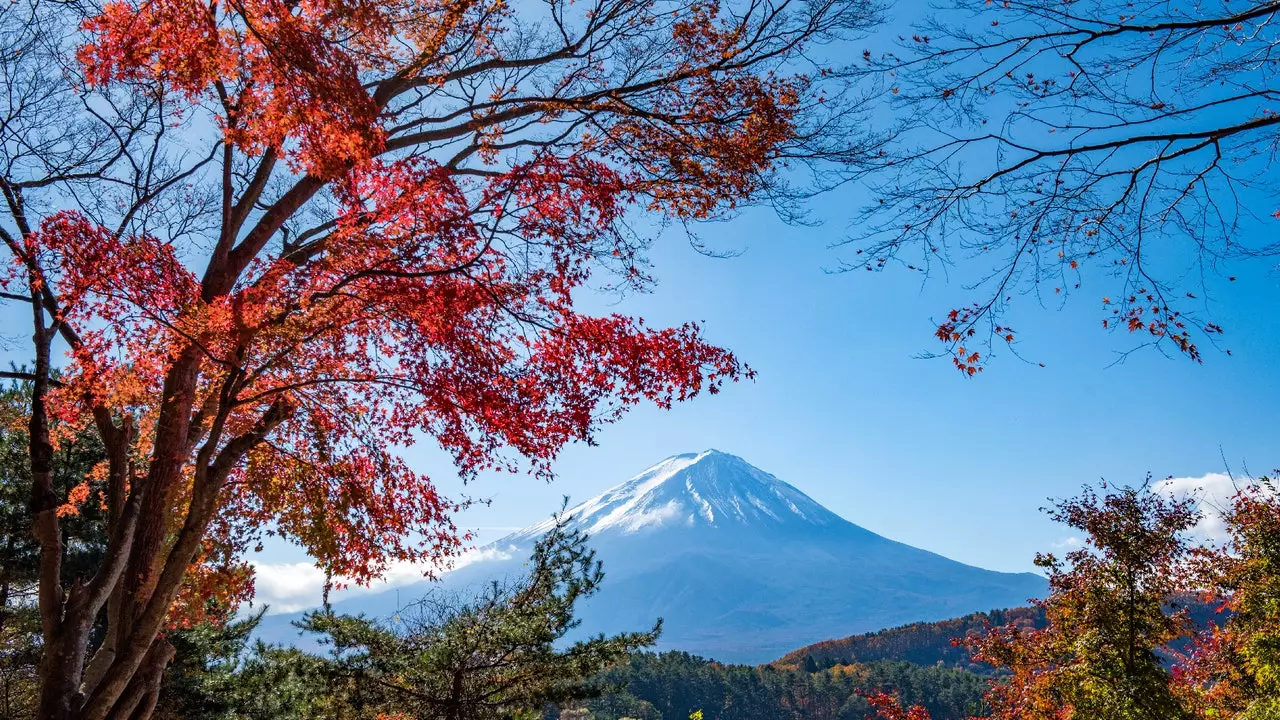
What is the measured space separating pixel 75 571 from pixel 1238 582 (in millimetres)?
22212

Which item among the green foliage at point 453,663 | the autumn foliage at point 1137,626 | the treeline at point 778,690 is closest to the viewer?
the green foliage at point 453,663

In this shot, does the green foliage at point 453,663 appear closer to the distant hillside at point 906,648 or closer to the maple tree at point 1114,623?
the maple tree at point 1114,623

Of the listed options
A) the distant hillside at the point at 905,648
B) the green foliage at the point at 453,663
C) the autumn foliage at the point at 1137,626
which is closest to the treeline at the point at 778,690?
the distant hillside at the point at 905,648

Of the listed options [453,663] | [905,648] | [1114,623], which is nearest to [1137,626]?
[1114,623]

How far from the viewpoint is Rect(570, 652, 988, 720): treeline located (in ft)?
192

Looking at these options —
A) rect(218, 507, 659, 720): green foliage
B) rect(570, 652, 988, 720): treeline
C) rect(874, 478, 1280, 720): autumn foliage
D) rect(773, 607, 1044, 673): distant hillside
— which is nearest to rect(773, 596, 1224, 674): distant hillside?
rect(773, 607, 1044, 673): distant hillside

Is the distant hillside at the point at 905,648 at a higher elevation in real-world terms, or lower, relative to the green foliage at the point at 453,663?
lower

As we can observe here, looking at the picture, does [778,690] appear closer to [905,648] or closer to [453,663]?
[905,648]

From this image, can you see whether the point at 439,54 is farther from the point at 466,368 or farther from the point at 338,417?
the point at 338,417

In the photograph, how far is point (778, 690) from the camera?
61188 mm

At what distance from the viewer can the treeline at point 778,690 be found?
5844 cm

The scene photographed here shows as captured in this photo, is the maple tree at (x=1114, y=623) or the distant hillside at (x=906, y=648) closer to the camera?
the maple tree at (x=1114, y=623)

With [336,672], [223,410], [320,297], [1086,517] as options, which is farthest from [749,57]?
[1086,517]

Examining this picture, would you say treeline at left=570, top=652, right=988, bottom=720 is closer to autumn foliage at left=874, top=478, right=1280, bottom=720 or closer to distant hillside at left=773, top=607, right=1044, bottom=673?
distant hillside at left=773, top=607, right=1044, bottom=673
